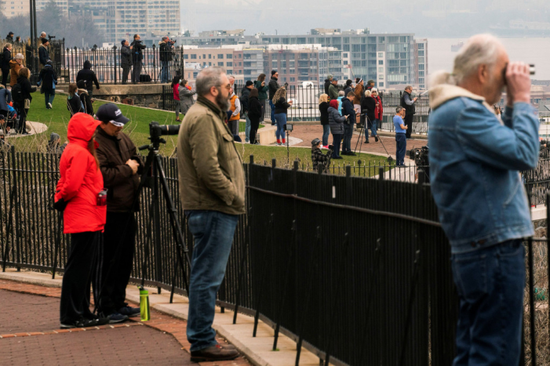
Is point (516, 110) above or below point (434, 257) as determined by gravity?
above

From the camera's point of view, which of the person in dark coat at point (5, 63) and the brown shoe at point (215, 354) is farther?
the person in dark coat at point (5, 63)

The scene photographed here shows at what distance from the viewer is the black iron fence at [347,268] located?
4.03 meters

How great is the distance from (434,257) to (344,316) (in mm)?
1124

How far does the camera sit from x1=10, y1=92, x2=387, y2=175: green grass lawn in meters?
17.4

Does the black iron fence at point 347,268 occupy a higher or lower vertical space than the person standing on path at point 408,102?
lower

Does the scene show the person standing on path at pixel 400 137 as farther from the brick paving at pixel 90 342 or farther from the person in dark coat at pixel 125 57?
the brick paving at pixel 90 342

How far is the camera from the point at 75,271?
261 inches

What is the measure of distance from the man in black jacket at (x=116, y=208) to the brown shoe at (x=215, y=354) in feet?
5.12

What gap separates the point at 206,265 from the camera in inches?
215

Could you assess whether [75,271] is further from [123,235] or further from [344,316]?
[344,316]

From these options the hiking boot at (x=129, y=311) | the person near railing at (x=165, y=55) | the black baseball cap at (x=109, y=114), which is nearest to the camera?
the black baseball cap at (x=109, y=114)

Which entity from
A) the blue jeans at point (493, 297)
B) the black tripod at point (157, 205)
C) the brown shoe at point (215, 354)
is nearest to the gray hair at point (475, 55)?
the blue jeans at point (493, 297)

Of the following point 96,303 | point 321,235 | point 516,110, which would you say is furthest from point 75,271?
point 516,110

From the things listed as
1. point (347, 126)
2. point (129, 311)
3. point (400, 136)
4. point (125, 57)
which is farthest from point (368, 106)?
point (129, 311)
